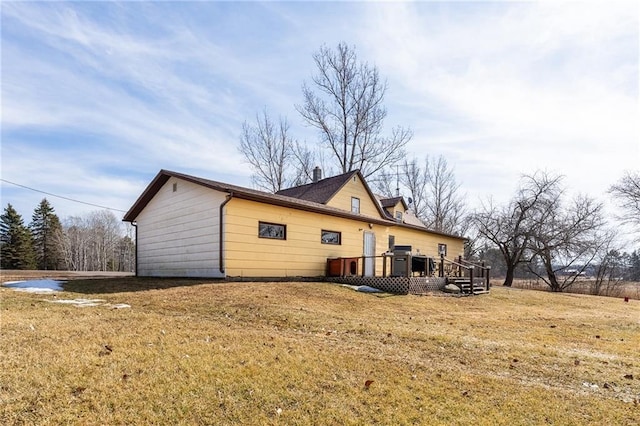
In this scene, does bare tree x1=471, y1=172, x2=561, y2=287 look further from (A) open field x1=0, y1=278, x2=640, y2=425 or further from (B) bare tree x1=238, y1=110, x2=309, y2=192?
(A) open field x1=0, y1=278, x2=640, y2=425

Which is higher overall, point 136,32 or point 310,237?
point 136,32

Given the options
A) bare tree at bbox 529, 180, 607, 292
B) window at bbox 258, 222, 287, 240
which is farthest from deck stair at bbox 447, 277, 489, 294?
bare tree at bbox 529, 180, 607, 292

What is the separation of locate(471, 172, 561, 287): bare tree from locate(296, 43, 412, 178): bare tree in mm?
9687

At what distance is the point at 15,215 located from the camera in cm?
3922

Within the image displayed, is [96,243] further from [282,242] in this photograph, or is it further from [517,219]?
[517,219]

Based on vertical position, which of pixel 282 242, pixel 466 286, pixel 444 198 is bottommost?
pixel 466 286

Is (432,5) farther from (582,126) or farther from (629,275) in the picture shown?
(629,275)

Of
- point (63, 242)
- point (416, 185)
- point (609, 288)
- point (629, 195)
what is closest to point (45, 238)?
point (63, 242)

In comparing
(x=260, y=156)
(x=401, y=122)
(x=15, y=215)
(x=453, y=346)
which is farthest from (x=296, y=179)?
(x=15, y=215)

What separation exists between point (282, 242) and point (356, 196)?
7967 millimetres

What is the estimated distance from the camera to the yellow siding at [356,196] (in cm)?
1923

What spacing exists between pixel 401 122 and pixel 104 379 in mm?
26904

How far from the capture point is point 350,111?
28188 millimetres

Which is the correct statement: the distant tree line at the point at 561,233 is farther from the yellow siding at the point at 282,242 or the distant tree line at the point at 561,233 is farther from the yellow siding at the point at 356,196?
the yellow siding at the point at 282,242
